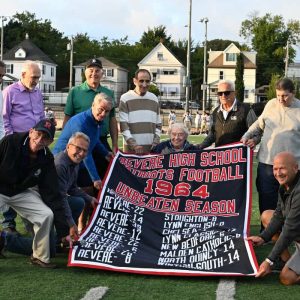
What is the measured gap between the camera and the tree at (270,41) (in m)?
85.4

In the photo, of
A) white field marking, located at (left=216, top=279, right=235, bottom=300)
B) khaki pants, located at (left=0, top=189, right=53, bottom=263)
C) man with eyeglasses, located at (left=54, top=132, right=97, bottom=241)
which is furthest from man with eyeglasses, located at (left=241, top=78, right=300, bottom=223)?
khaki pants, located at (left=0, top=189, right=53, bottom=263)

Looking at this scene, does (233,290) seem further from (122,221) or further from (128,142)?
(128,142)

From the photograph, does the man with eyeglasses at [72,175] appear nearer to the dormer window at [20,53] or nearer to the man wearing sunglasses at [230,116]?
the man wearing sunglasses at [230,116]

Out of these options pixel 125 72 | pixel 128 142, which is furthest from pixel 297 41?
pixel 128 142


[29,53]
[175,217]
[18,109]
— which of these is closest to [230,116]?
[175,217]

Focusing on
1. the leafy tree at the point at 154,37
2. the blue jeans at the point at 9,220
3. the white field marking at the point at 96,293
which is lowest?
the white field marking at the point at 96,293

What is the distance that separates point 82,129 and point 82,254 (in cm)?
160

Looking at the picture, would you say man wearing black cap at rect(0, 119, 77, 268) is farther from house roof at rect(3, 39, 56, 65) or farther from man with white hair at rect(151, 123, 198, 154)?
house roof at rect(3, 39, 56, 65)

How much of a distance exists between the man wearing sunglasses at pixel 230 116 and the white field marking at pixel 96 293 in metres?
2.91

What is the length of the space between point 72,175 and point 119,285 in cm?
159

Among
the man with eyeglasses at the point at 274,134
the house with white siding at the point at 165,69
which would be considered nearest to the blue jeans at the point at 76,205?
the man with eyeglasses at the point at 274,134

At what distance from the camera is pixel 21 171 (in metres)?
5.77

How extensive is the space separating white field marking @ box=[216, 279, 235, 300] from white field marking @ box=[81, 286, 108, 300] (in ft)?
3.34

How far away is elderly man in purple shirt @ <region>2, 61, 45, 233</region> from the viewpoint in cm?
709
